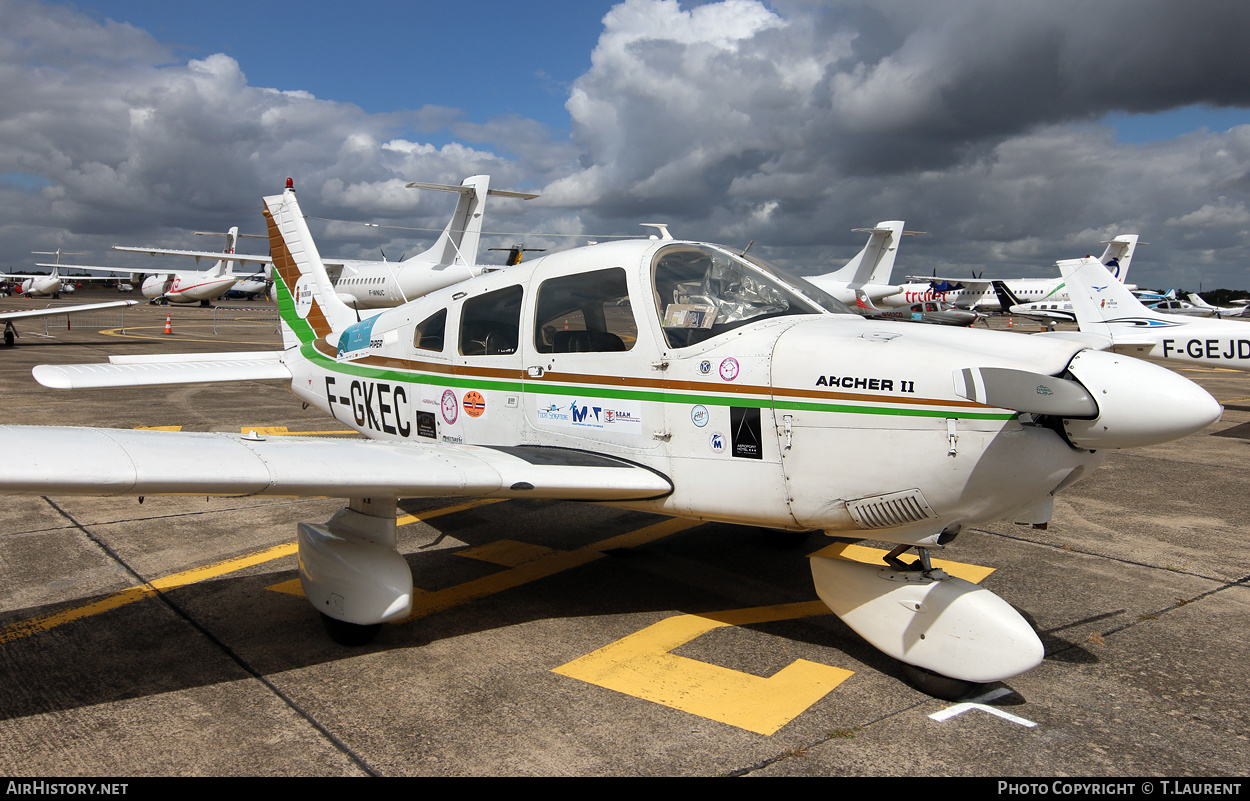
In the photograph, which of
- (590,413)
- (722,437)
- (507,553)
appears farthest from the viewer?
(507,553)

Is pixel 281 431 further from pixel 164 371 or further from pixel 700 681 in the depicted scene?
pixel 700 681

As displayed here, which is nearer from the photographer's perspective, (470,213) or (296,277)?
(296,277)

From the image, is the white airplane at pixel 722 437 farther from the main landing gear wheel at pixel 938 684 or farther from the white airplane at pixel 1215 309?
the white airplane at pixel 1215 309

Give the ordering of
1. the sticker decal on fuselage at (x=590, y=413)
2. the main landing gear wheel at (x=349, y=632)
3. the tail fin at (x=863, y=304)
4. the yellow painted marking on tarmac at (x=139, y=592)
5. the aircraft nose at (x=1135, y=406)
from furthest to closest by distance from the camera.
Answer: the tail fin at (x=863, y=304)
the sticker decal on fuselage at (x=590, y=413)
the yellow painted marking on tarmac at (x=139, y=592)
the main landing gear wheel at (x=349, y=632)
the aircraft nose at (x=1135, y=406)

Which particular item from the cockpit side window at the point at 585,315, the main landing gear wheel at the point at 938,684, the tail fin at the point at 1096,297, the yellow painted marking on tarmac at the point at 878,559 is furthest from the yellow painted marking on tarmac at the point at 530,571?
the tail fin at the point at 1096,297

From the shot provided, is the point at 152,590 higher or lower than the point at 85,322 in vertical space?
lower

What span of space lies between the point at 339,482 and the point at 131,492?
810 mm

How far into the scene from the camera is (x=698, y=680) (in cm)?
377

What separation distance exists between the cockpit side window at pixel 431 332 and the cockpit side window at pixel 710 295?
1.82 meters

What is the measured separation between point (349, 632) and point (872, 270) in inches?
1469

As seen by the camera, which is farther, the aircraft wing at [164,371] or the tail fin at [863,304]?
the tail fin at [863,304]

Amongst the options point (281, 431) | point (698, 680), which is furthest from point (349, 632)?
point (281, 431)

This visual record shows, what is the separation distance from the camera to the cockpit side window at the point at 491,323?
5090mm

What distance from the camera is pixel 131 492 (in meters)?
3.11
